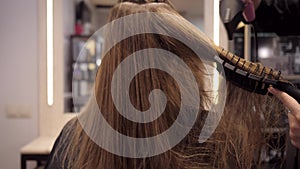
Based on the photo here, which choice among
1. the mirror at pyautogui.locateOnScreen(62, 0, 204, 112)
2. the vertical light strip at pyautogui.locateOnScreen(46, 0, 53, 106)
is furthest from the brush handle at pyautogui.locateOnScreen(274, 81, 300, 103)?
the vertical light strip at pyautogui.locateOnScreen(46, 0, 53, 106)

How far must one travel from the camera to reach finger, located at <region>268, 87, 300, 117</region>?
67 cm

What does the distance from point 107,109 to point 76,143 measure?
0.14 m

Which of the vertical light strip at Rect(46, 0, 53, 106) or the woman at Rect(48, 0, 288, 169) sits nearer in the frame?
the woman at Rect(48, 0, 288, 169)

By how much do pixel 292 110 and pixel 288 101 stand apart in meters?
0.02

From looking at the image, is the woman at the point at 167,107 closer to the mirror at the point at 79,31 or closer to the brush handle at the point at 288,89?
the brush handle at the point at 288,89

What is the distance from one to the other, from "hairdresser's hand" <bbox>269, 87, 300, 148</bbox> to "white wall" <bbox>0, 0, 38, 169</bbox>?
5.60ft

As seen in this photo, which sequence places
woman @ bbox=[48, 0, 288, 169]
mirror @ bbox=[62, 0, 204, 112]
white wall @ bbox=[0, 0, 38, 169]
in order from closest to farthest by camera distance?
woman @ bbox=[48, 0, 288, 169]
mirror @ bbox=[62, 0, 204, 112]
white wall @ bbox=[0, 0, 38, 169]

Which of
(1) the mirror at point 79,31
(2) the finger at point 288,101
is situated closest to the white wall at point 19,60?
(1) the mirror at point 79,31

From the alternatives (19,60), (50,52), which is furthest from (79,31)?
(19,60)

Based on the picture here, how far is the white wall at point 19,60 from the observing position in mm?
2068

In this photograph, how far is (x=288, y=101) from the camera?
2.23ft

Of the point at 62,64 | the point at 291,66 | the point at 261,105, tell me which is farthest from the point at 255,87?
the point at 62,64

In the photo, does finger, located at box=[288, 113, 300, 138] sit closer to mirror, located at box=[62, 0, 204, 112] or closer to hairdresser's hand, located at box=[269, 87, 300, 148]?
hairdresser's hand, located at box=[269, 87, 300, 148]

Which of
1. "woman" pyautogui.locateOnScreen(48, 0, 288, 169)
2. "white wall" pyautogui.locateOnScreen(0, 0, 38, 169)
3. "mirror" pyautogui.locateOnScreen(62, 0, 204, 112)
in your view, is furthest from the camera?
"white wall" pyautogui.locateOnScreen(0, 0, 38, 169)
